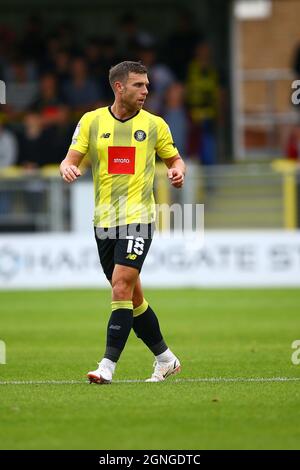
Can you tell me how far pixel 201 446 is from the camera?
6.87 meters

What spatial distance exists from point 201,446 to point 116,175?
3137mm

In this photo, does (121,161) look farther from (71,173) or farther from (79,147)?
(71,173)

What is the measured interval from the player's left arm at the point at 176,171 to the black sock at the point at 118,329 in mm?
1029

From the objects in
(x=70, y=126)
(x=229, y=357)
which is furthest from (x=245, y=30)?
(x=229, y=357)

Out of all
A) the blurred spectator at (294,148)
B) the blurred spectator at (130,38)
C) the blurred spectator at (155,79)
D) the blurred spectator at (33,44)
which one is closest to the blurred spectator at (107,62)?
the blurred spectator at (130,38)

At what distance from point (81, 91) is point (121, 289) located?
51.1 feet

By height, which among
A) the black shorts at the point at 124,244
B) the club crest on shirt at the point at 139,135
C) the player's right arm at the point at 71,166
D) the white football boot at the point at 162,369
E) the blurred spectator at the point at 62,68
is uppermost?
the blurred spectator at the point at 62,68

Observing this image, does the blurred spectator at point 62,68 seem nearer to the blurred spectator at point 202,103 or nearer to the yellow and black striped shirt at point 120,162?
the blurred spectator at point 202,103

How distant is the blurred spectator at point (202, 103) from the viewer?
24141mm

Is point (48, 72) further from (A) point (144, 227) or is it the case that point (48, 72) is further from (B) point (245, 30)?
(A) point (144, 227)

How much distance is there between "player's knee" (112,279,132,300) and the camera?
9.24 meters

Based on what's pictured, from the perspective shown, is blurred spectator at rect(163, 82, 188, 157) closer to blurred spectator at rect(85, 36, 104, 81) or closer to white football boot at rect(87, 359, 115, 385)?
blurred spectator at rect(85, 36, 104, 81)

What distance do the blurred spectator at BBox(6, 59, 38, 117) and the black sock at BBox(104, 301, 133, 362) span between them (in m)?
17.2

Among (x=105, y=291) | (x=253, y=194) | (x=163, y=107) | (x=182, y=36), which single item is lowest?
(x=105, y=291)
